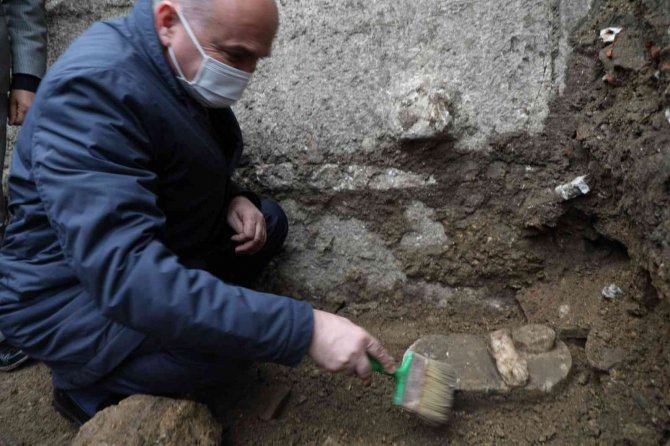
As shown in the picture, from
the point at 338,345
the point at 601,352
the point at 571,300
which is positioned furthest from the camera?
the point at 571,300

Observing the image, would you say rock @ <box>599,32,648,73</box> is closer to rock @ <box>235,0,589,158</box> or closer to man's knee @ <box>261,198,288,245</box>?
rock @ <box>235,0,589,158</box>

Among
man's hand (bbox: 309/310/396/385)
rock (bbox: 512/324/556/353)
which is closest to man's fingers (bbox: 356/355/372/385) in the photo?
man's hand (bbox: 309/310/396/385)

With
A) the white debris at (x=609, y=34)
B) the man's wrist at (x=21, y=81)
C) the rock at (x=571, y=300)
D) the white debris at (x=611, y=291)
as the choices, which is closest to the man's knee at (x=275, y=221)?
the rock at (x=571, y=300)

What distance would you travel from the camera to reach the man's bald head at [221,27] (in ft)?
4.21

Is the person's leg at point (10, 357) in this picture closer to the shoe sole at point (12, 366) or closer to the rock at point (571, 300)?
the shoe sole at point (12, 366)

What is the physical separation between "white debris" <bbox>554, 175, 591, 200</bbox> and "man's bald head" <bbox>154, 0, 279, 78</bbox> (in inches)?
37.9

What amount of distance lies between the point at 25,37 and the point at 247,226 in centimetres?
104

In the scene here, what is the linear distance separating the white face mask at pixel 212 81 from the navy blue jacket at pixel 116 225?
0.03 m

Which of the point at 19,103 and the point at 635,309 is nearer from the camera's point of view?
the point at 635,309

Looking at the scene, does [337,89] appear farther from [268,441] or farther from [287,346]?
[268,441]

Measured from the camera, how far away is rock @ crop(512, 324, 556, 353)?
1.59m

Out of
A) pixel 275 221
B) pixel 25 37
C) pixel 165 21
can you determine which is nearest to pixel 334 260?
pixel 275 221

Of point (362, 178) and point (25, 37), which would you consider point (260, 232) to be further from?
point (25, 37)

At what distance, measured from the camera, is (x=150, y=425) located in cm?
131
